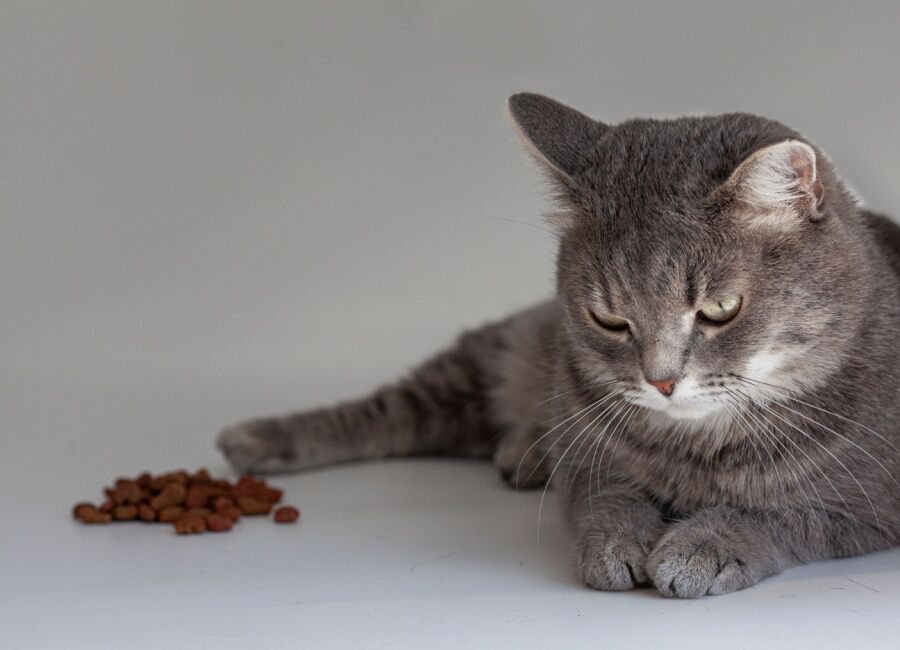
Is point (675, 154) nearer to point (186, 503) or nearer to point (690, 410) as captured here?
point (690, 410)

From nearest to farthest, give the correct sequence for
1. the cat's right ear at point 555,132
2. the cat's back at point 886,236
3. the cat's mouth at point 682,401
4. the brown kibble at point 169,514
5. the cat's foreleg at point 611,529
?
the cat's mouth at point 682,401
the cat's foreleg at point 611,529
the cat's right ear at point 555,132
the cat's back at point 886,236
the brown kibble at point 169,514

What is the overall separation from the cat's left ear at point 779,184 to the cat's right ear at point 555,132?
1.45 feet

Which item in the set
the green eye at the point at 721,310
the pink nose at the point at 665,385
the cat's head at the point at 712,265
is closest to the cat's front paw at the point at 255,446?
the cat's head at the point at 712,265

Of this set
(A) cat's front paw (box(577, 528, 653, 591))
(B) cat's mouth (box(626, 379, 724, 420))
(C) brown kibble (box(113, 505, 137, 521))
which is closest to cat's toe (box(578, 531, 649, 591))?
(A) cat's front paw (box(577, 528, 653, 591))

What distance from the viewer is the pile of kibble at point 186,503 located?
3.54 metres

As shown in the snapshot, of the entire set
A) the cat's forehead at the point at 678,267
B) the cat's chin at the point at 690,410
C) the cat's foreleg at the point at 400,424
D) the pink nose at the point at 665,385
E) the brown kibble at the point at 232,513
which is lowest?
the brown kibble at the point at 232,513

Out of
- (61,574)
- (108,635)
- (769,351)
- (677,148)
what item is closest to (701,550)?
(769,351)

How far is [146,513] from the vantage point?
3.59 m

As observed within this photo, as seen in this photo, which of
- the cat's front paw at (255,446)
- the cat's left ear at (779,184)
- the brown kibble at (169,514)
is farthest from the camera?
the cat's front paw at (255,446)

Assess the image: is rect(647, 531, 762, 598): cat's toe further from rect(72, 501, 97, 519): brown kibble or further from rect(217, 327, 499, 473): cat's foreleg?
rect(72, 501, 97, 519): brown kibble

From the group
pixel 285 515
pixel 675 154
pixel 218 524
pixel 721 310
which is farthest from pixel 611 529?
pixel 218 524

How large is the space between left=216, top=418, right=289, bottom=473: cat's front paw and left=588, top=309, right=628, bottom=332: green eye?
4.69 feet

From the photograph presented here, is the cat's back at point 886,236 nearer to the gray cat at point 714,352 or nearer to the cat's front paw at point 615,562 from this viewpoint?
the gray cat at point 714,352

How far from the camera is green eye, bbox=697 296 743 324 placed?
2.77 meters
